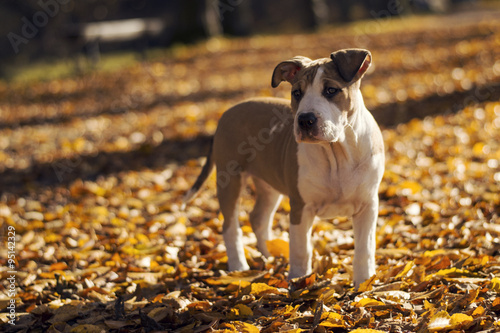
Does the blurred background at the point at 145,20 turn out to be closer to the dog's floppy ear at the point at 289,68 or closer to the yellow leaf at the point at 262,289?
the dog's floppy ear at the point at 289,68

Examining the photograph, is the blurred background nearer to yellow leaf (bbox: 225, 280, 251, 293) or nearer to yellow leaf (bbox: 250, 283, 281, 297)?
yellow leaf (bbox: 225, 280, 251, 293)

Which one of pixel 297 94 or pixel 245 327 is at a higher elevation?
pixel 297 94

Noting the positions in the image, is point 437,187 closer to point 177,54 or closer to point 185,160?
point 185,160

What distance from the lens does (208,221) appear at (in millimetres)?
6066

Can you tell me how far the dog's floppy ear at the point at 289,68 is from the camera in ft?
13.1

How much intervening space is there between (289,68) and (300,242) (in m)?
1.26

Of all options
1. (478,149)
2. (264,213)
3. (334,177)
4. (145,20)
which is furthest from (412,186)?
(145,20)

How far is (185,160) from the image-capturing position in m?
8.17

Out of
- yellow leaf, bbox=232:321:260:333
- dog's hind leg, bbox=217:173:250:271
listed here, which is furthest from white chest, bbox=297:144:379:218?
yellow leaf, bbox=232:321:260:333

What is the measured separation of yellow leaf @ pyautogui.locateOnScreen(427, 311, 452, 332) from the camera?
322cm

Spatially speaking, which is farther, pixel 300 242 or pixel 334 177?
pixel 300 242

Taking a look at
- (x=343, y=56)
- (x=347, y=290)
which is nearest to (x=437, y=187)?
(x=347, y=290)

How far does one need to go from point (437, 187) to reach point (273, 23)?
2499cm

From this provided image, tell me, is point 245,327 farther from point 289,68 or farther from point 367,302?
point 289,68
